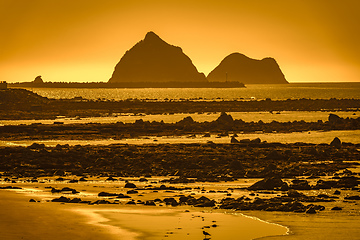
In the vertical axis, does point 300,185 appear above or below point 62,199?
above

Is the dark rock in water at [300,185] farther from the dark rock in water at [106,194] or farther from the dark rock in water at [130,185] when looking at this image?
the dark rock in water at [106,194]

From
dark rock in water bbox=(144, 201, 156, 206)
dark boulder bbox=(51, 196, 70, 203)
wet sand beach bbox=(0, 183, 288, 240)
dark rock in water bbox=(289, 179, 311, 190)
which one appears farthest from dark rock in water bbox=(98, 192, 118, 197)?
dark rock in water bbox=(289, 179, 311, 190)

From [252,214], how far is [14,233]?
24.0 ft

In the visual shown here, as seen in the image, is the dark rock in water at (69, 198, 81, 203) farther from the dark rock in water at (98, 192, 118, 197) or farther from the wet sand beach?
the dark rock in water at (98, 192, 118, 197)

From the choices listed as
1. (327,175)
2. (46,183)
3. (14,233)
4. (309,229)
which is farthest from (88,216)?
(327,175)

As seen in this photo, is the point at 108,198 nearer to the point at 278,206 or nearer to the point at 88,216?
the point at 88,216

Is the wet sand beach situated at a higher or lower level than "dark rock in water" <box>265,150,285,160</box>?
lower

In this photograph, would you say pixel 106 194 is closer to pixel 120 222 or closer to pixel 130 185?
pixel 130 185

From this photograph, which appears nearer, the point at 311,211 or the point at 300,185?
the point at 311,211

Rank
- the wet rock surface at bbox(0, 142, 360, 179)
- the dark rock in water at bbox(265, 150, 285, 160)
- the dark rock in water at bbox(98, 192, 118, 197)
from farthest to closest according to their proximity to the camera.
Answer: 1. the dark rock in water at bbox(265, 150, 285, 160)
2. the wet rock surface at bbox(0, 142, 360, 179)
3. the dark rock in water at bbox(98, 192, 118, 197)

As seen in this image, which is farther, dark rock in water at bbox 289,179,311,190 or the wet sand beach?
dark rock in water at bbox 289,179,311,190

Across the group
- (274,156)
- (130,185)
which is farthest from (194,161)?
(130,185)

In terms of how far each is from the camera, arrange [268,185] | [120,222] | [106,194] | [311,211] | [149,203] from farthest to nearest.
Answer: [268,185]
[106,194]
[149,203]
[311,211]
[120,222]

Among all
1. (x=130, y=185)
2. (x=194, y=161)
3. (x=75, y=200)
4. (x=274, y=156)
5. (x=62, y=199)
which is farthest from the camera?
(x=274, y=156)
